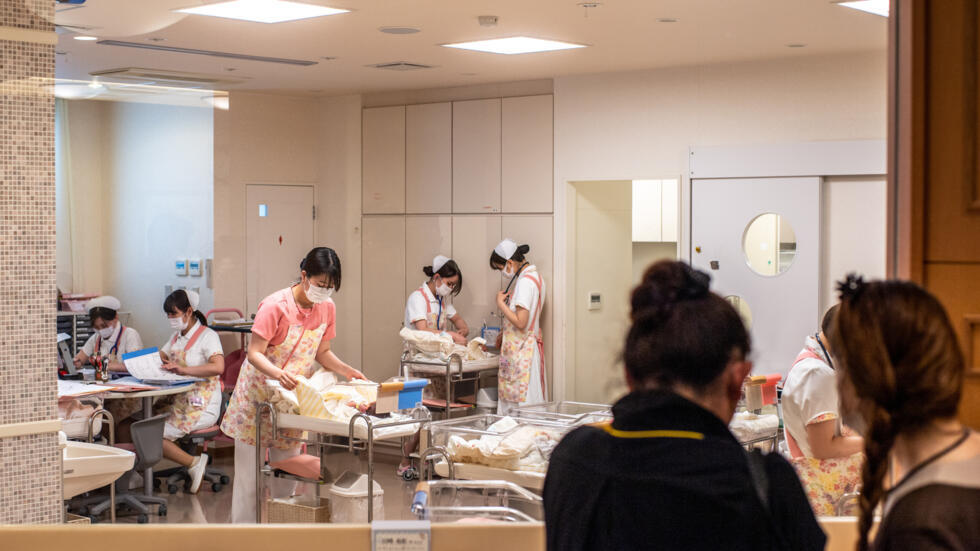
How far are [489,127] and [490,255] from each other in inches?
23.1

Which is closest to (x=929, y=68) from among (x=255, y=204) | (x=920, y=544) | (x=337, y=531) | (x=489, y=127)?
(x=920, y=544)

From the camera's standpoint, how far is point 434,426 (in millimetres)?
3443

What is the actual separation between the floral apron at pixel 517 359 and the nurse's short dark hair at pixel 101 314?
58.0 inches

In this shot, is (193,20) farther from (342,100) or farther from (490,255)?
(490,255)

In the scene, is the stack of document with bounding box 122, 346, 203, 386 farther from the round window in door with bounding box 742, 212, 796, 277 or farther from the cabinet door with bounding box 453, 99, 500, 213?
the round window in door with bounding box 742, 212, 796, 277

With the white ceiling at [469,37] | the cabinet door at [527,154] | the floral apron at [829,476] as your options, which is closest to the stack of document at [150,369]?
the white ceiling at [469,37]

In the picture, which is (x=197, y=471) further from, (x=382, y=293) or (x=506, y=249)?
(x=506, y=249)

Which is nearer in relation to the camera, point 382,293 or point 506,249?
point 382,293

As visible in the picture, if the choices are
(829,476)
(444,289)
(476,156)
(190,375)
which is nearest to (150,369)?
(190,375)

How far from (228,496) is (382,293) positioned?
3.01ft

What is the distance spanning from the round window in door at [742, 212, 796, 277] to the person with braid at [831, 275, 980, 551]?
248 cm

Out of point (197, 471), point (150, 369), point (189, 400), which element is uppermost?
point (150, 369)

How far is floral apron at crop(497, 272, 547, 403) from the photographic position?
3.88 metres

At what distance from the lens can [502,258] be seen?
4.22 meters
